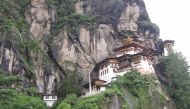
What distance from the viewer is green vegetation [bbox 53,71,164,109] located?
130 ft

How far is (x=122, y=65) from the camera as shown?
47.9 m

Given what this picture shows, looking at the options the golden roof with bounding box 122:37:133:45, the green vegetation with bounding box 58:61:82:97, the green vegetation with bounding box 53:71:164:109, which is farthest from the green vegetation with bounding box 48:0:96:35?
the green vegetation with bounding box 53:71:164:109

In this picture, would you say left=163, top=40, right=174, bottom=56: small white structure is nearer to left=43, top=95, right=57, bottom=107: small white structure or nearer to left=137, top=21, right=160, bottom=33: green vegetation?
left=137, top=21, right=160, bottom=33: green vegetation

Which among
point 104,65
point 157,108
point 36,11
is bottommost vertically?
point 157,108

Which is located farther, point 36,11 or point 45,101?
point 36,11

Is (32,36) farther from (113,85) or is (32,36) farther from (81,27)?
(113,85)

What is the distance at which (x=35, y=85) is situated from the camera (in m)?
44.2

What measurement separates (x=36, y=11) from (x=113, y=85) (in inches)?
682

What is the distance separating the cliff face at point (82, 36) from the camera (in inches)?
1812

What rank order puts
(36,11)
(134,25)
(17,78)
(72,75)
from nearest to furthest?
(17,78) → (72,75) → (36,11) → (134,25)

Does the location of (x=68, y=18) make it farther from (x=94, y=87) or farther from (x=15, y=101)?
(x=15, y=101)

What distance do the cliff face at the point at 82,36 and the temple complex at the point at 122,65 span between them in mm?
2577

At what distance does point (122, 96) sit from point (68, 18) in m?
17.2

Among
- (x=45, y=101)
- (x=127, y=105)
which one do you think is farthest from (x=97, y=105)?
(x=45, y=101)
